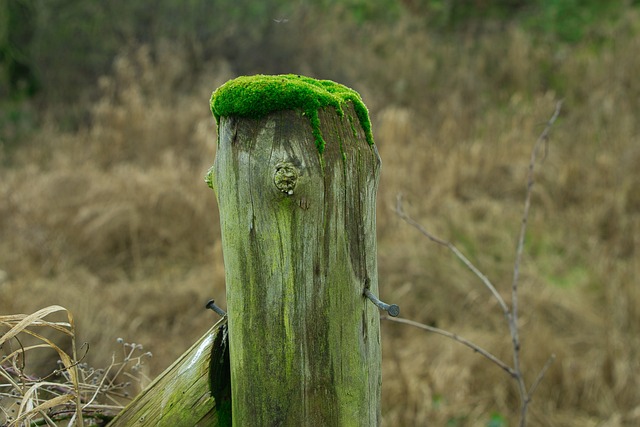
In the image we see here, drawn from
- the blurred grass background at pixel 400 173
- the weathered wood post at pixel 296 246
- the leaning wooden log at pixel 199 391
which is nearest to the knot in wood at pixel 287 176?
the weathered wood post at pixel 296 246

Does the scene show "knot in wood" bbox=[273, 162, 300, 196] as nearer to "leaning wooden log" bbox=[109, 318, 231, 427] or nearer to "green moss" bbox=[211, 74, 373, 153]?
"green moss" bbox=[211, 74, 373, 153]

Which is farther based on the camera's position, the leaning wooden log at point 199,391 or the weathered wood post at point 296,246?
the leaning wooden log at point 199,391

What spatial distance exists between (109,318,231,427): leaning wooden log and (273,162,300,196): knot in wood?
14.4 inches

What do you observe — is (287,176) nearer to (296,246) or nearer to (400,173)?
(296,246)

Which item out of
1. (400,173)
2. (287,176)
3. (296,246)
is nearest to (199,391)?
(296,246)

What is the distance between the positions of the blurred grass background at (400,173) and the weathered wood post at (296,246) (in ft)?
4.59

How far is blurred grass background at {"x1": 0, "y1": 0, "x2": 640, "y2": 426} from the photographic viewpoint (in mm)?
4090

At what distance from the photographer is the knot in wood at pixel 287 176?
109 cm

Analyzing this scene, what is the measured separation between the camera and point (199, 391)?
1.31 meters

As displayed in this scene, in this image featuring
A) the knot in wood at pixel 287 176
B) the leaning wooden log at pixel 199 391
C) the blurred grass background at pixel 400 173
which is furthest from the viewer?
the blurred grass background at pixel 400 173

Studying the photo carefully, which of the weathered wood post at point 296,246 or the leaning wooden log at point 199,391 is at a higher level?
the weathered wood post at point 296,246

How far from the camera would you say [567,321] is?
4.48 metres

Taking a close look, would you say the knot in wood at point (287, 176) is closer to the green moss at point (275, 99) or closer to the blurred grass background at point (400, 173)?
the green moss at point (275, 99)

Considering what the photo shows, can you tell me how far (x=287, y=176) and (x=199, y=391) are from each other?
1.57 ft
